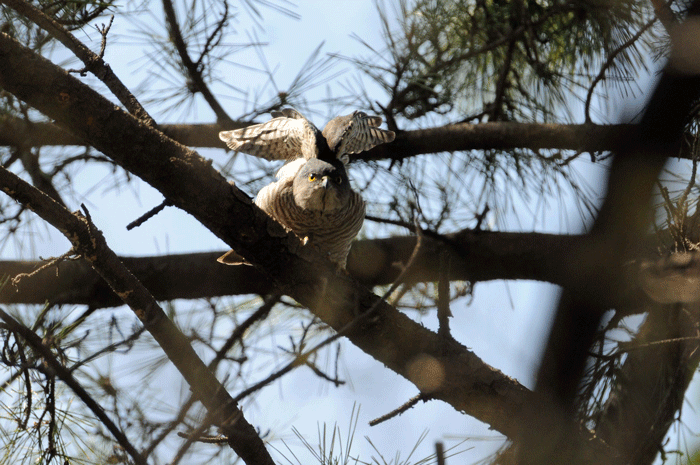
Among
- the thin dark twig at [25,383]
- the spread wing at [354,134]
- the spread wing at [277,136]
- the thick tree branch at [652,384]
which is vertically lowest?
the thick tree branch at [652,384]

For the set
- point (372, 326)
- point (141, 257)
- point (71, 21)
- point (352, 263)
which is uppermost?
point (71, 21)

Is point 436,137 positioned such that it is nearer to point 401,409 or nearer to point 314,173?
point 314,173

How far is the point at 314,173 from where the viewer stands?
3.01 metres

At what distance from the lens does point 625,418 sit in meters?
2.15

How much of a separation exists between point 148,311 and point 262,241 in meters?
0.51

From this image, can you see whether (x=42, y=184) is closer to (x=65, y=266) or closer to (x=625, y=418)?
(x=65, y=266)

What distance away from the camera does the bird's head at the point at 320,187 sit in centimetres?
298

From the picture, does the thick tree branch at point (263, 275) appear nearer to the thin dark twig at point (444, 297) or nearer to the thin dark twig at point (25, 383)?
the thin dark twig at point (444, 297)

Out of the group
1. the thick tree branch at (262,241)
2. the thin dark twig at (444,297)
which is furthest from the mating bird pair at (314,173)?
the thin dark twig at (444,297)

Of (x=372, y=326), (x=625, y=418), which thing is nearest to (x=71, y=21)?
(x=372, y=326)

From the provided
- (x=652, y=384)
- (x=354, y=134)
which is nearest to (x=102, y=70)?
(x=354, y=134)

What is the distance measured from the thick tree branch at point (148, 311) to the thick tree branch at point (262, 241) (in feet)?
0.87

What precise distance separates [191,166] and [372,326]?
3.34 ft

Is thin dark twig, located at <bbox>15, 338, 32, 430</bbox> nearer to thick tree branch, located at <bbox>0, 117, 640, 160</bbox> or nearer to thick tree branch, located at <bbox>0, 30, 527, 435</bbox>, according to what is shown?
thick tree branch, located at <bbox>0, 30, 527, 435</bbox>
